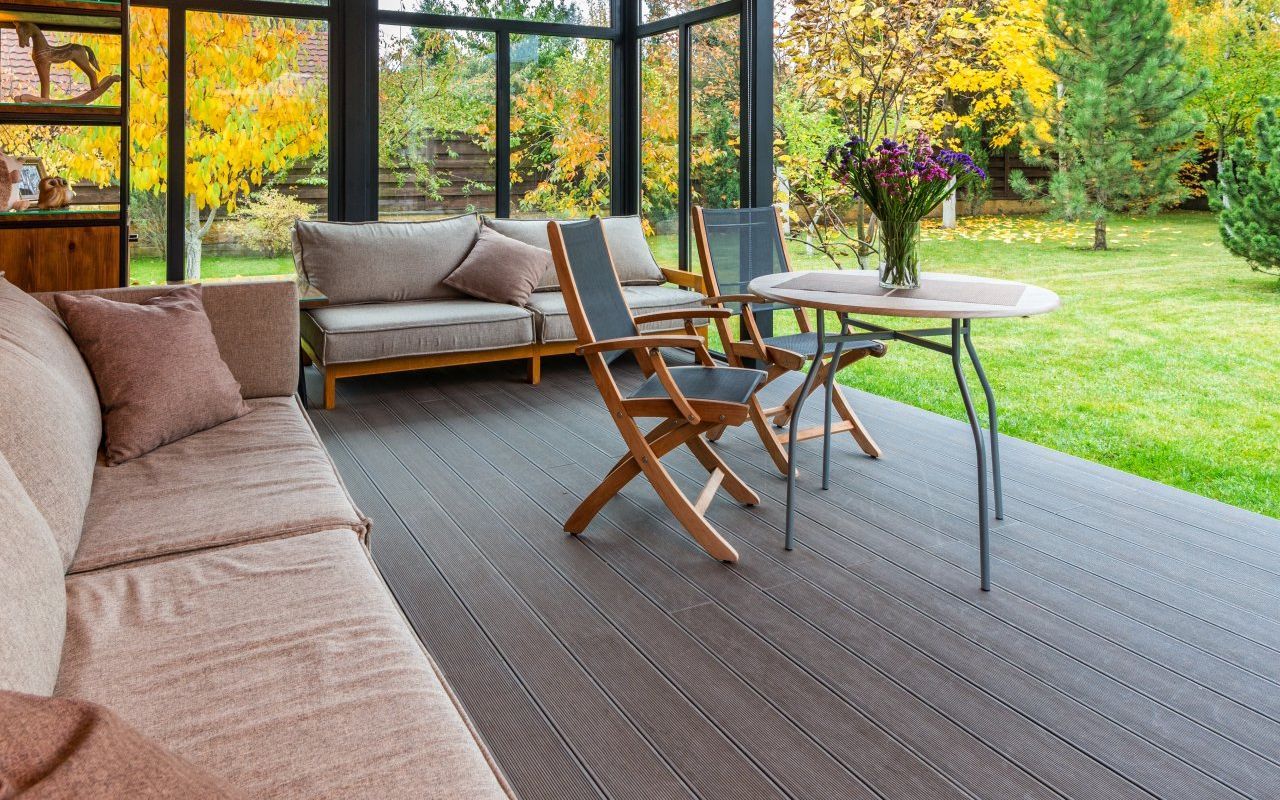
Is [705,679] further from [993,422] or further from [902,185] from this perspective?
[902,185]

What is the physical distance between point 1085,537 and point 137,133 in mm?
5222

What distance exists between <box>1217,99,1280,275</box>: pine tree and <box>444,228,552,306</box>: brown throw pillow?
11.2 feet

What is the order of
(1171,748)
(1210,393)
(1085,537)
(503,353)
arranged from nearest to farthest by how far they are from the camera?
(1171,748) < (1085,537) < (1210,393) < (503,353)

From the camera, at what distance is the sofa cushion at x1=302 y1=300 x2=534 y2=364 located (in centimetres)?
477

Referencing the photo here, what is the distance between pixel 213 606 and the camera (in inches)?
64.6

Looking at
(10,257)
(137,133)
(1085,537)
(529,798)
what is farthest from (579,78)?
(529,798)

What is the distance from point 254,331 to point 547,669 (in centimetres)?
167

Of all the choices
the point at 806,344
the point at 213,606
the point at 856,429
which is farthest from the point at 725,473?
the point at 213,606

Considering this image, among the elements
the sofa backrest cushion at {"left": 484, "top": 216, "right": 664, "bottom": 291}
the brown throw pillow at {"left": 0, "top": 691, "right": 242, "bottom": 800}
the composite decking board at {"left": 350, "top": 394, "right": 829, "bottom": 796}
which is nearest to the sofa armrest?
the composite decking board at {"left": 350, "top": 394, "right": 829, "bottom": 796}

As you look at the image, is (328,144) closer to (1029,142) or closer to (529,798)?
(1029,142)

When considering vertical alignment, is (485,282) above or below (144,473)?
above

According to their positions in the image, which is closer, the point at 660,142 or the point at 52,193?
the point at 52,193

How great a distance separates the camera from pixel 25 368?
2.04 metres

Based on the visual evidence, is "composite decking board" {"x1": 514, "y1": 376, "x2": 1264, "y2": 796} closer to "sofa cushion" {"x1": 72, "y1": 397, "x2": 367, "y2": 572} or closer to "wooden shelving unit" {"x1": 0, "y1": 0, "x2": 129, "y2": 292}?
"sofa cushion" {"x1": 72, "y1": 397, "x2": 367, "y2": 572}
